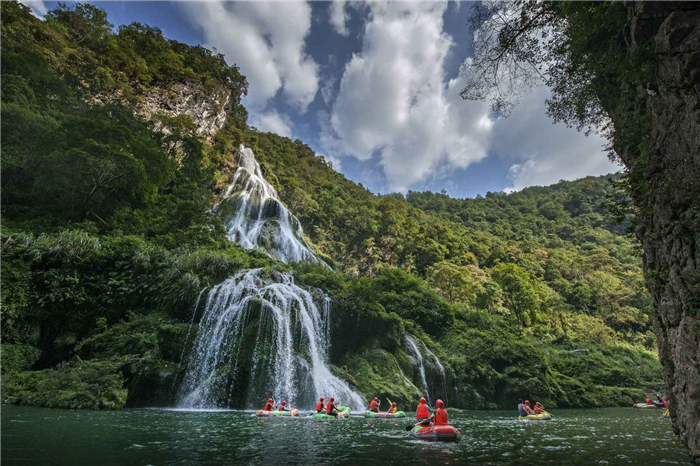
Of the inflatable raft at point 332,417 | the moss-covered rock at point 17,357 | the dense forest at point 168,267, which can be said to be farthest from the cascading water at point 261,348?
the moss-covered rock at point 17,357

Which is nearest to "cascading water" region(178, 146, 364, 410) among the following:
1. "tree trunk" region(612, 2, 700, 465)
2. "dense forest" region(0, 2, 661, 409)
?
"dense forest" region(0, 2, 661, 409)

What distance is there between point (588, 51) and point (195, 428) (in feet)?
40.1

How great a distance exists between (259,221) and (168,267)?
51.0ft

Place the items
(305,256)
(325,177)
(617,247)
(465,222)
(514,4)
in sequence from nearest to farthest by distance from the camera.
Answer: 1. (514,4)
2. (305,256)
3. (325,177)
4. (617,247)
5. (465,222)

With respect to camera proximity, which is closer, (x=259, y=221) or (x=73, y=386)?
(x=73, y=386)

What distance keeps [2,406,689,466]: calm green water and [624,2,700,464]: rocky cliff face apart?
225 centimetres

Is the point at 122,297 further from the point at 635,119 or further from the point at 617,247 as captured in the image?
the point at 617,247

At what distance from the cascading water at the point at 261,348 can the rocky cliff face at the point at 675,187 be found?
39.6 ft

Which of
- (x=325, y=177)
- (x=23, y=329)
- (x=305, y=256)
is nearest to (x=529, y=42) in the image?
(x=23, y=329)

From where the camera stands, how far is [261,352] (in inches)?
574

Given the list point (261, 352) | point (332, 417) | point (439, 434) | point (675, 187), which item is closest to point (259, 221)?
point (261, 352)

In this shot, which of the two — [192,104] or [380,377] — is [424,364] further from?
[192,104]

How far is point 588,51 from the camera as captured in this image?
723 centimetres

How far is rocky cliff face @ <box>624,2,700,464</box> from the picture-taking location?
4707 mm
